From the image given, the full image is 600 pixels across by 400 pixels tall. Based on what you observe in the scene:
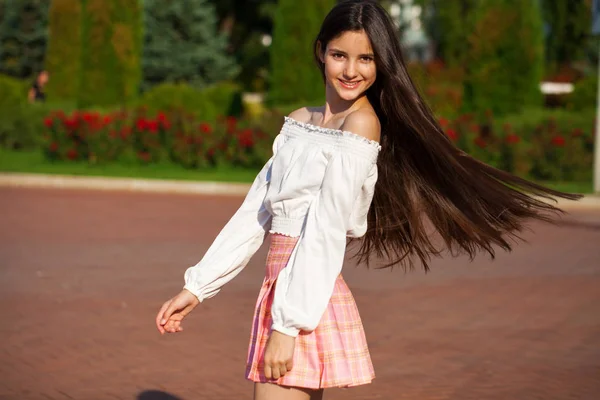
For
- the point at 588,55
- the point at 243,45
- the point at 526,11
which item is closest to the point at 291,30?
the point at 526,11

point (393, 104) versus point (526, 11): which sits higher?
point (526, 11)

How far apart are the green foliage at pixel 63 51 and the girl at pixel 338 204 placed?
3355 centimetres

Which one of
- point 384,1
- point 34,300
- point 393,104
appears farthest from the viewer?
point 384,1

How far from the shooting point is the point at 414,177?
12.5 feet

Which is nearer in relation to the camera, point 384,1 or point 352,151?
point 352,151

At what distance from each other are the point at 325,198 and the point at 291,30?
72.3 feet

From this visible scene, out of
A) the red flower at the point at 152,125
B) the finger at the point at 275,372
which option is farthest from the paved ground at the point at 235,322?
the red flower at the point at 152,125

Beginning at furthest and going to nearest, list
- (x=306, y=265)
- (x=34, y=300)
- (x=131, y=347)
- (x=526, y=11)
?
(x=526, y=11), (x=34, y=300), (x=131, y=347), (x=306, y=265)

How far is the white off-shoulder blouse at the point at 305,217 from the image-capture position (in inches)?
129

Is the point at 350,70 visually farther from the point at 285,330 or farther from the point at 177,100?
the point at 177,100

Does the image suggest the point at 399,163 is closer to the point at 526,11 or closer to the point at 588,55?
the point at 526,11

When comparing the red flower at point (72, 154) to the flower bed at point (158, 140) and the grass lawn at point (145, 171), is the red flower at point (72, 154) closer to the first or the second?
the flower bed at point (158, 140)

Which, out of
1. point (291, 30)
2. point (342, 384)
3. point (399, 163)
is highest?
point (291, 30)

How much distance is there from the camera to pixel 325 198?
3.30m
